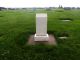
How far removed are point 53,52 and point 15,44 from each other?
2.83 m

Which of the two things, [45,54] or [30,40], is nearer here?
[45,54]

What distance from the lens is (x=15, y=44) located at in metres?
12.8

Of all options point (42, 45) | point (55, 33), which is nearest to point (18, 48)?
point (42, 45)

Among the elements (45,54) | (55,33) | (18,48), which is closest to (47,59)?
(45,54)

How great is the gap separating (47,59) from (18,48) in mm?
2419

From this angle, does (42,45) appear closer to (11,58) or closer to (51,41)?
(51,41)

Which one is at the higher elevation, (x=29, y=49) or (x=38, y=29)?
(x=38, y=29)

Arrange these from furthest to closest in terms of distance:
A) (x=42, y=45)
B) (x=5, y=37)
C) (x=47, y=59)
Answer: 1. (x=5, y=37)
2. (x=42, y=45)
3. (x=47, y=59)

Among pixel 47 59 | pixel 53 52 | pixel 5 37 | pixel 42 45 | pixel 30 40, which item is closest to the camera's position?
pixel 47 59

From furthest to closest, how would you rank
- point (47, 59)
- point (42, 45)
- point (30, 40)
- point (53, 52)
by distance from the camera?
1. point (30, 40)
2. point (42, 45)
3. point (53, 52)
4. point (47, 59)

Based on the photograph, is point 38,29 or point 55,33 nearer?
point 38,29

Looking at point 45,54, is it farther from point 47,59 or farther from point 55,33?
point 55,33

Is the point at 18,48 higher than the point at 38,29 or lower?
lower

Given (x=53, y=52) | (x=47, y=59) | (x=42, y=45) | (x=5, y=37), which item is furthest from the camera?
(x=5, y=37)
